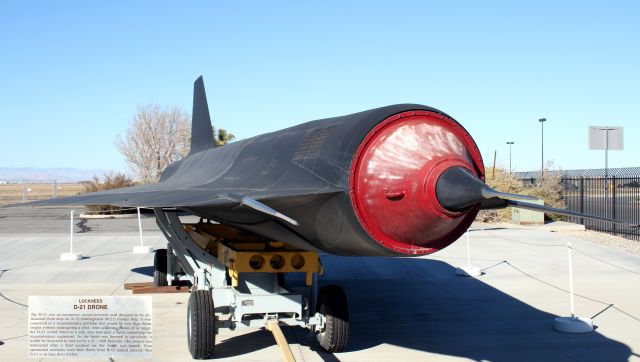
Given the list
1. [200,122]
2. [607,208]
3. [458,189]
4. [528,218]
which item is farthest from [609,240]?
[607,208]

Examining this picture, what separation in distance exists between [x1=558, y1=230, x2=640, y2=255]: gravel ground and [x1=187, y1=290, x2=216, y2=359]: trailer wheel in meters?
13.4

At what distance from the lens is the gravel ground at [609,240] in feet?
60.1

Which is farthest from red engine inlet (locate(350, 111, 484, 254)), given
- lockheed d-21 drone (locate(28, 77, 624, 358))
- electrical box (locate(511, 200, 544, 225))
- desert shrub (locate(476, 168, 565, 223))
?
desert shrub (locate(476, 168, 565, 223))

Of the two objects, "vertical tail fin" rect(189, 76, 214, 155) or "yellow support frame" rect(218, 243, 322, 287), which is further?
"vertical tail fin" rect(189, 76, 214, 155)

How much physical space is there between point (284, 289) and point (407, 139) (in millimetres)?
3431

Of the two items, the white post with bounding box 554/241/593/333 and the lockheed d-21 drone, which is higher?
the lockheed d-21 drone

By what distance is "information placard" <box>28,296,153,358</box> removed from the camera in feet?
18.1

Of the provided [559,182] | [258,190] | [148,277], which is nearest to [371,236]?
[258,190]

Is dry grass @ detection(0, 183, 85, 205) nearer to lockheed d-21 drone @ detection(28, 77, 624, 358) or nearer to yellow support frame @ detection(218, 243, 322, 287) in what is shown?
lockheed d-21 drone @ detection(28, 77, 624, 358)

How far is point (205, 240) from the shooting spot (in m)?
8.95

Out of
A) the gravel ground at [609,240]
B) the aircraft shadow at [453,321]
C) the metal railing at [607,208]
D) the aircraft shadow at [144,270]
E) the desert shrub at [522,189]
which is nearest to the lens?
the aircraft shadow at [453,321]

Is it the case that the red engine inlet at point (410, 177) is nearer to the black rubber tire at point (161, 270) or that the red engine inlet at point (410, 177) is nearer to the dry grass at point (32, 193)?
the black rubber tire at point (161, 270)

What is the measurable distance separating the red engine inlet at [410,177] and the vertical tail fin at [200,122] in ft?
27.3

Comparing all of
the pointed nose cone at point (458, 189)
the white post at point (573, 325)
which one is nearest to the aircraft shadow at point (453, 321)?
the white post at point (573, 325)
